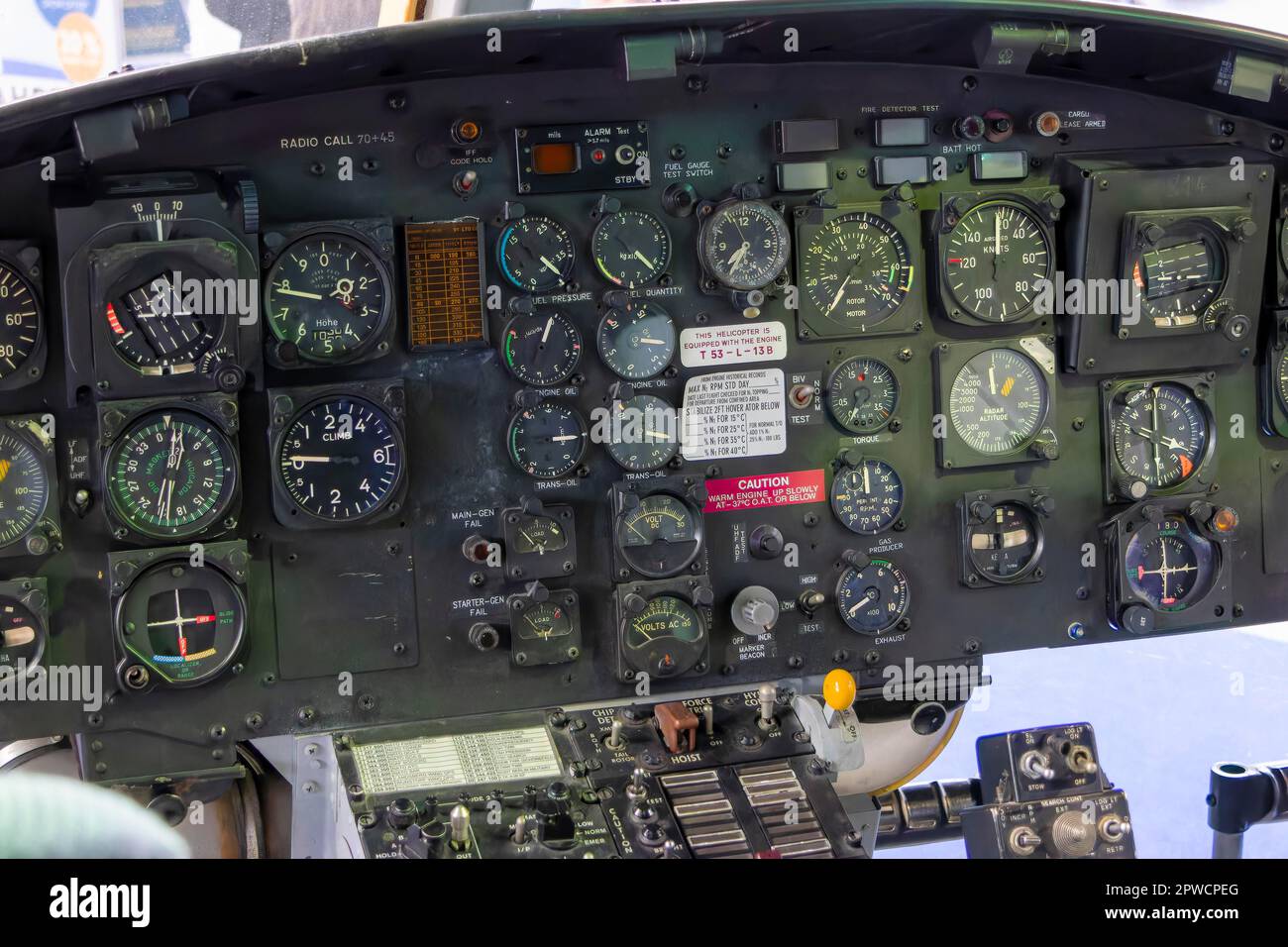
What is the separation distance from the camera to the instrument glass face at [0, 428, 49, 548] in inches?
138

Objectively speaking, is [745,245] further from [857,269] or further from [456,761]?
[456,761]

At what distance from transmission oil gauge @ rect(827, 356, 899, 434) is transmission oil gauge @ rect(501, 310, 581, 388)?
0.75m

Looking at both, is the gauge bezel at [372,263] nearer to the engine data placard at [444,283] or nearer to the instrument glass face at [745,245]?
the engine data placard at [444,283]

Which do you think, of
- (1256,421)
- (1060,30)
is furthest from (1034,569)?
(1060,30)

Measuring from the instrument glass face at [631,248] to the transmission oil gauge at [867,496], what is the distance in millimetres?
794

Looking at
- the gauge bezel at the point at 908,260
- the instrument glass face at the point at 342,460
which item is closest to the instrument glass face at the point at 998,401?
the gauge bezel at the point at 908,260

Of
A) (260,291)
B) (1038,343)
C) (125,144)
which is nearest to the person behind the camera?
(125,144)

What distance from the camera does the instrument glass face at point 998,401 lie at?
4.14m

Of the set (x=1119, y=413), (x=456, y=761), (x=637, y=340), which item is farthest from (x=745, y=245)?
(x=456, y=761)

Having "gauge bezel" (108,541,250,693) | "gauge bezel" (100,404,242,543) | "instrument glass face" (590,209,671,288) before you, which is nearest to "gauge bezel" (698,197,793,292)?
"instrument glass face" (590,209,671,288)

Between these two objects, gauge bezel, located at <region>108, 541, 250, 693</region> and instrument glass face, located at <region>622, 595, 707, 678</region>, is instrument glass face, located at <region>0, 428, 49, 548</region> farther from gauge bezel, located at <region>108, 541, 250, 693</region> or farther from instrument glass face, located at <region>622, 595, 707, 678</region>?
instrument glass face, located at <region>622, 595, 707, 678</region>

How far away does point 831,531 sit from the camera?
4.10 metres

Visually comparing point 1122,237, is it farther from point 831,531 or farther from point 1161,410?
point 831,531

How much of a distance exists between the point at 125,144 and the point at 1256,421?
332 cm
